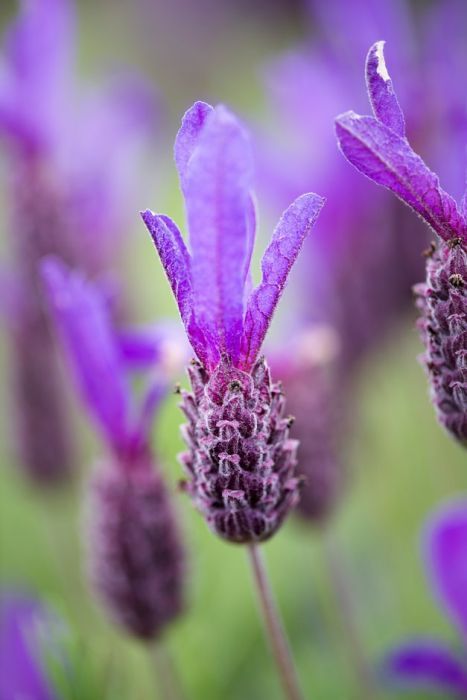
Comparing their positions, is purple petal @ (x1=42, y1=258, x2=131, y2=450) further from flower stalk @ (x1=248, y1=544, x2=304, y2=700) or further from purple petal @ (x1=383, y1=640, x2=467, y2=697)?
purple petal @ (x1=383, y1=640, x2=467, y2=697)

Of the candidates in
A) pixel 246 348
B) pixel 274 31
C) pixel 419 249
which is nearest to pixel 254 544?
pixel 246 348

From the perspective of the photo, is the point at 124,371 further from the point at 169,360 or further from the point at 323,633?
the point at 323,633

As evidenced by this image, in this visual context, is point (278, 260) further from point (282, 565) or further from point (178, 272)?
point (282, 565)

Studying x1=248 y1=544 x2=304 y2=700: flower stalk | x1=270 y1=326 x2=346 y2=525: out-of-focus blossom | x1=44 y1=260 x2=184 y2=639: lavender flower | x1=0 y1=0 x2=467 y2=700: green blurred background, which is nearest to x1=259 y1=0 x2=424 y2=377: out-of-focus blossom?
x1=0 y1=0 x2=467 y2=700: green blurred background

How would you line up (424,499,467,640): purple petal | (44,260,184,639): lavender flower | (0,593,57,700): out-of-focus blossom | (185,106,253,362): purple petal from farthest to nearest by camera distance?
(0,593,57,700): out-of-focus blossom < (44,260,184,639): lavender flower < (424,499,467,640): purple petal < (185,106,253,362): purple petal

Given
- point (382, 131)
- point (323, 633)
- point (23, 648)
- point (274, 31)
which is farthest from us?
point (274, 31)

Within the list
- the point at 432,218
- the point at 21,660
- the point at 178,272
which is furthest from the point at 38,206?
the point at 432,218
